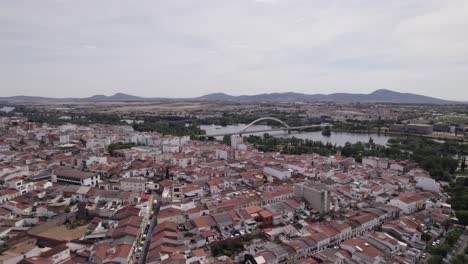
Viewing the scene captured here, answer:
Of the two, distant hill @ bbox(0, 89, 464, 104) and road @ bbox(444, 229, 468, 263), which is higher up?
distant hill @ bbox(0, 89, 464, 104)

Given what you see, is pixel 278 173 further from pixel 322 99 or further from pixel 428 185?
pixel 322 99

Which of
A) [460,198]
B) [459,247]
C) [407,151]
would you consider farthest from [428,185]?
[407,151]

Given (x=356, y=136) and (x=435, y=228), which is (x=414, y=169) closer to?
(x=435, y=228)

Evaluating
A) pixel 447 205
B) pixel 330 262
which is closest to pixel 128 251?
pixel 330 262

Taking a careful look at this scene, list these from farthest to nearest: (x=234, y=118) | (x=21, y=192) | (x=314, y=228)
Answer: (x=234, y=118)
(x=21, y=192)
(x=314, y=228)

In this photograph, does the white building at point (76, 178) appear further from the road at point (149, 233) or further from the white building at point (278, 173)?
the white building at point (278, 173)

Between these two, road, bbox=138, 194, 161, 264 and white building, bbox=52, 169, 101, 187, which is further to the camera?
white building, bbox=52, 169, 101, 187

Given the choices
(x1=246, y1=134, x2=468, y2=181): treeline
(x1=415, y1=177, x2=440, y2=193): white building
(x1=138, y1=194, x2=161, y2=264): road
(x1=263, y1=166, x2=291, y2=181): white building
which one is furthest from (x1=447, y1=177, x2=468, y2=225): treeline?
(x1=138, y1=194, x2=161, y2=264): road

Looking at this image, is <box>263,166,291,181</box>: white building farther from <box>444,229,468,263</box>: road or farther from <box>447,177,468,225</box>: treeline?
<box>444,229,468,263</box>: road

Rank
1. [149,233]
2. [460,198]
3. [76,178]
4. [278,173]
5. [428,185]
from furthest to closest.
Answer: [278,173] < [76,178] < [428,185] < [460,198] < [149,233]

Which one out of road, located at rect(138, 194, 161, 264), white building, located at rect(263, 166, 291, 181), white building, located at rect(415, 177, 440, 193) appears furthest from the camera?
white building, located at rect(263, 166, 291, 181)

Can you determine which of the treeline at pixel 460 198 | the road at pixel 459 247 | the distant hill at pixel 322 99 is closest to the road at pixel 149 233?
the road at pixel 459 247
